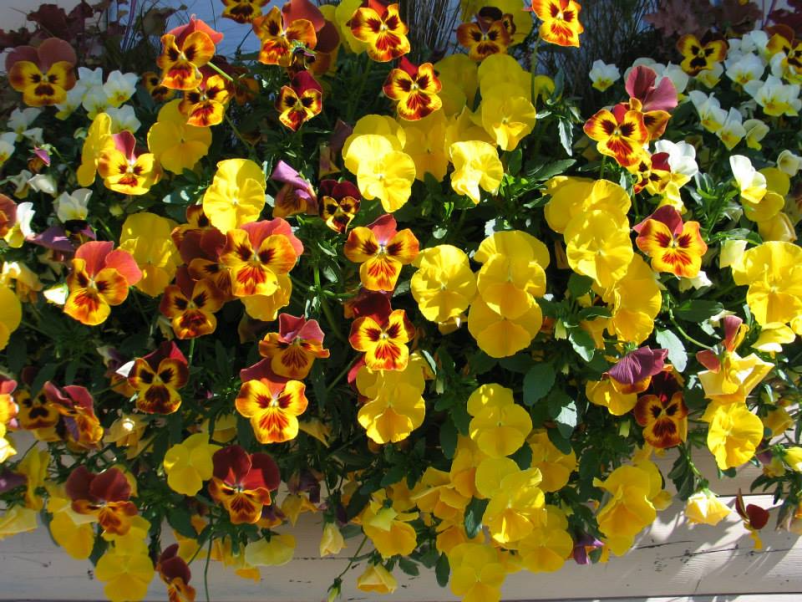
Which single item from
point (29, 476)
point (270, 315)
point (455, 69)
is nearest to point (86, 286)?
point (270, 315)

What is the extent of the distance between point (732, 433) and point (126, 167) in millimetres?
949

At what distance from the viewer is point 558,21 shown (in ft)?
4.20

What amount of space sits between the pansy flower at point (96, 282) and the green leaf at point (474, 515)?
0.57 metres

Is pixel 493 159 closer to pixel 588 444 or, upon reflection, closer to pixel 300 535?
pixel 588 444

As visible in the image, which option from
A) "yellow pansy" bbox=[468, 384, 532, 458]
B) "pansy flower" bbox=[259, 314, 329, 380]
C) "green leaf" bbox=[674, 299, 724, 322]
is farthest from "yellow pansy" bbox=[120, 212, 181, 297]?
"green leaf" bbox=[674, 299, 724, 322]

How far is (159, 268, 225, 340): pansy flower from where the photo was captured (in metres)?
1.20

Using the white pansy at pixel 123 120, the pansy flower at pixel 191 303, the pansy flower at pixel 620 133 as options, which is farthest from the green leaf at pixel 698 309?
the white pansy at pixel 123 120

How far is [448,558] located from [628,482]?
303mm

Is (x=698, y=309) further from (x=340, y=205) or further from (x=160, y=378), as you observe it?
(x=160, y=378)

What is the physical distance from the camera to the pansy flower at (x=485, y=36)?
1.40m

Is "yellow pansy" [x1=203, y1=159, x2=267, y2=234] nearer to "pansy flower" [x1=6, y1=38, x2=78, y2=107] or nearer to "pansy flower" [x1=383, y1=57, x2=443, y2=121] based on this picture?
"pansy flower" [x1=383, y1=57, x2=443, y2=121]

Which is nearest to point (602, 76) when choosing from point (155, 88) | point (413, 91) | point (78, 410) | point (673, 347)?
point (413, 91)

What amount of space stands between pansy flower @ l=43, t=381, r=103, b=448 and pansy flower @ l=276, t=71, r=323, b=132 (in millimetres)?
474

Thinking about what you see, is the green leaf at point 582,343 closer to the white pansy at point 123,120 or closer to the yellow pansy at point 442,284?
the yellow pansy at point 442,284
